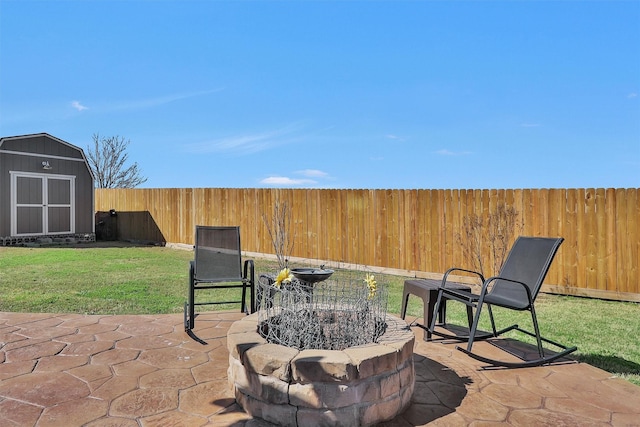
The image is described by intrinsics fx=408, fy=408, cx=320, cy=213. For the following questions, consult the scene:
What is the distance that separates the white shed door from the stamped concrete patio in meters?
11.3

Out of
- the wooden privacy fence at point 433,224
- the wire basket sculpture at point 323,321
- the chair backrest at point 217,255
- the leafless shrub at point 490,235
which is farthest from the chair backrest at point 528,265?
the wooden privacy fence at point 433,224

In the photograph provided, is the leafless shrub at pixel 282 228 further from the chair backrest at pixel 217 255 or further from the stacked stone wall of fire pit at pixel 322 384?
the stacked stone wall of fire pit at pixel 322 384

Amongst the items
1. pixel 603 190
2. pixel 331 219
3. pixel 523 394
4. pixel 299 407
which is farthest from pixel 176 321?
pixel 603 190

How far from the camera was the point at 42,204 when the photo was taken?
44.1 ft

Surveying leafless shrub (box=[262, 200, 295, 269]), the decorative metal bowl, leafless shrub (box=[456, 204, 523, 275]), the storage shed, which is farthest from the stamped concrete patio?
the storage shed

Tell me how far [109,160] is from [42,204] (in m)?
14.3

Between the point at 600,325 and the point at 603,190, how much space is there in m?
2.55

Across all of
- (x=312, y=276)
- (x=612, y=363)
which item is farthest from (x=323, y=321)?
(x=612, y=363)

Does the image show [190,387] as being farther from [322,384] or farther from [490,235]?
[490,235]

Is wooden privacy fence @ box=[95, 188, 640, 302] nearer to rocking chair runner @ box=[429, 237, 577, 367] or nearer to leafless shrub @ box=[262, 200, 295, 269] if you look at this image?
leafless shrub @ box=[262, 200, 295, 269]

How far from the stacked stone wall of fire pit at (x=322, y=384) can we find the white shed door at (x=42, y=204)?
1381 cm

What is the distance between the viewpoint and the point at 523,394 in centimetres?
257

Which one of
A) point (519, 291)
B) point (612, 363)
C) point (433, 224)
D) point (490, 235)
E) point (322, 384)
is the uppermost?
point (433, 224)

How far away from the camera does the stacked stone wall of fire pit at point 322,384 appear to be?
2.09 meters
